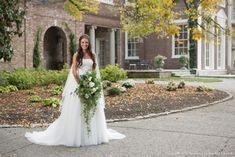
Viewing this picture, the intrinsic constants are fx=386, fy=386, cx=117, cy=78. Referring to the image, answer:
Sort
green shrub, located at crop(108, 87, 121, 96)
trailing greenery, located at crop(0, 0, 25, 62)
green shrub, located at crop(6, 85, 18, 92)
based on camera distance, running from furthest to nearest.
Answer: green shrub, located at crop(6, 85, 18, 92), green shrub, located at crop(108, 87, 121, 96), trailing greenery, located at crop(0, 0, 25, 62)

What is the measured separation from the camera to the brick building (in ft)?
72.6

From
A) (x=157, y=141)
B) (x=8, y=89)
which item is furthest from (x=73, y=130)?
(x=8, y=89)

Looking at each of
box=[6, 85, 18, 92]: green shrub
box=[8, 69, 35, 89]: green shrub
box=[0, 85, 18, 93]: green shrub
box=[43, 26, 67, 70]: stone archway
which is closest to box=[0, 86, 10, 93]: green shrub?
box=[0, 85, 18, 93]: green shrub

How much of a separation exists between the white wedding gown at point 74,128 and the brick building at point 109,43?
46.4ft

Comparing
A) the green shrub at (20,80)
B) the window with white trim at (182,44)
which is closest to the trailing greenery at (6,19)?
the green shrub at (20,80)

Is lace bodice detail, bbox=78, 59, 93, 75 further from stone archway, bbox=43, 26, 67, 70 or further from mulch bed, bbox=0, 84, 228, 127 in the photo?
stone archway, bbox=43, 26, 67, 70

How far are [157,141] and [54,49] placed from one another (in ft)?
64.4

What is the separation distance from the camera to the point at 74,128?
667cm

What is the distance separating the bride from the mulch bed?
1654 millimetres

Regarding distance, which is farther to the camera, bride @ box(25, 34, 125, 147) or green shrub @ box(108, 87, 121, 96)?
green shrub @ box(108, 87, 121, 96)

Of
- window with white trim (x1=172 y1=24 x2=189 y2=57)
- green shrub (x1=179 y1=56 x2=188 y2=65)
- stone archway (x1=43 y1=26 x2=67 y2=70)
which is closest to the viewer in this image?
stone archway (x1=43 y1=26 x2=67 y2=70)

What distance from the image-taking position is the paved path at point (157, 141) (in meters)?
6.03

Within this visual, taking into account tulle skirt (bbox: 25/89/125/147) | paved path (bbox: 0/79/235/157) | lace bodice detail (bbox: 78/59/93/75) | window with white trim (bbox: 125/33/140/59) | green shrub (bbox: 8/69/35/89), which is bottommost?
paved path (bbox: 0/79/235/157)

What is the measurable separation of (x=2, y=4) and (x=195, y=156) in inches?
315
